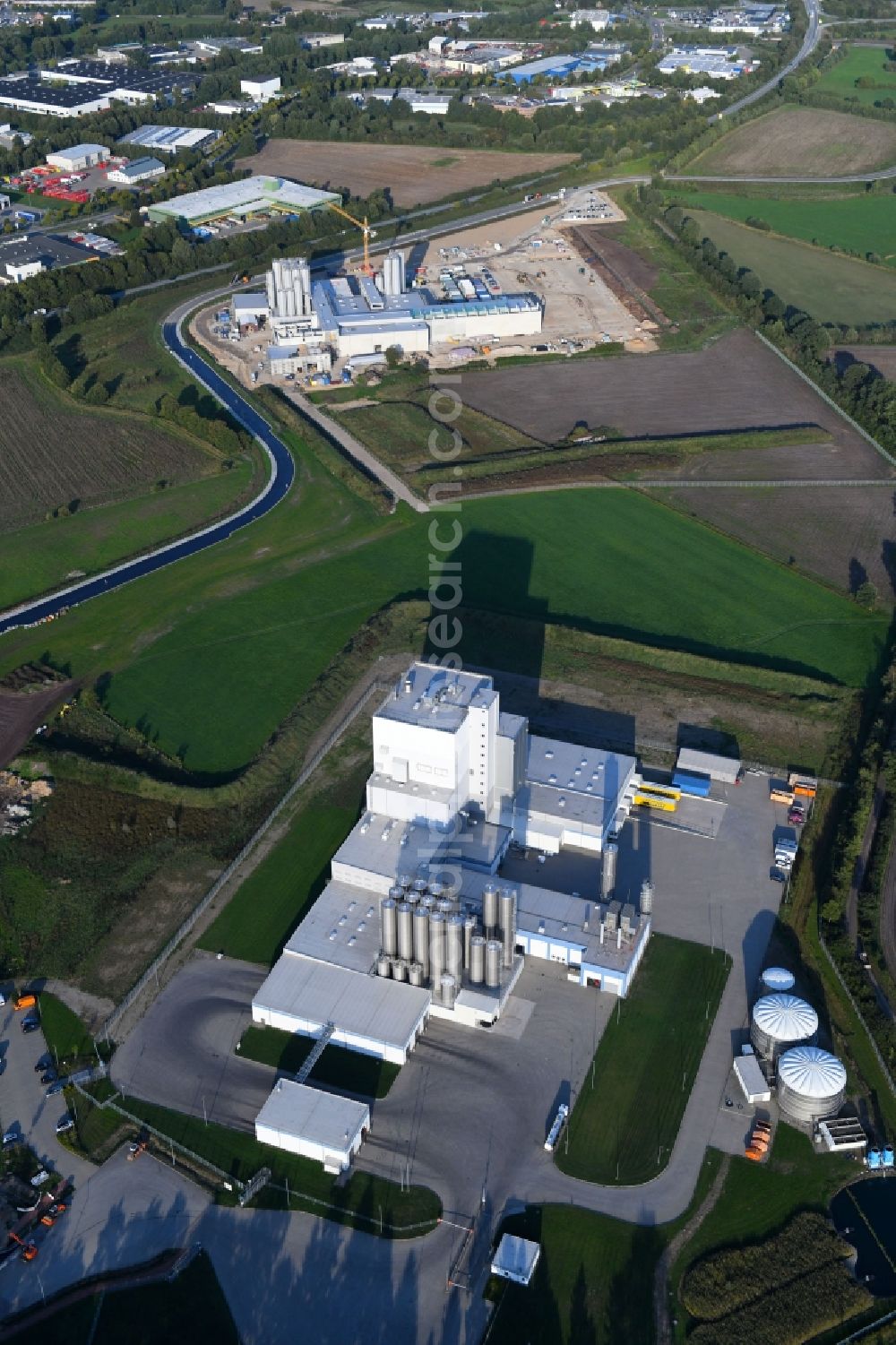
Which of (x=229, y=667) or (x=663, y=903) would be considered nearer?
(x=663, y=903)

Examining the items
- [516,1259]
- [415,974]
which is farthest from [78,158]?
[516,1259]

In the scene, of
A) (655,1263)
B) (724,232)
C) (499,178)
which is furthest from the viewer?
(499,178)

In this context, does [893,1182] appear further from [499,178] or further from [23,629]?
[499,178]

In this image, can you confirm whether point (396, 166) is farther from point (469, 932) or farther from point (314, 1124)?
point (314, 1124)

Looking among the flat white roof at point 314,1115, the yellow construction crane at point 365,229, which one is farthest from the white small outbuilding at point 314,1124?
the yellow construction crane at point 365,229

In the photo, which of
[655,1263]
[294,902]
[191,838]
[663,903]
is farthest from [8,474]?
[655,1263]

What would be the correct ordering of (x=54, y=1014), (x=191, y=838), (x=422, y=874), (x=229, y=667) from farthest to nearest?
(x=229, y=667) < (x=191, y=838) < (x=422, y=874) < (x=54, y=1014)
